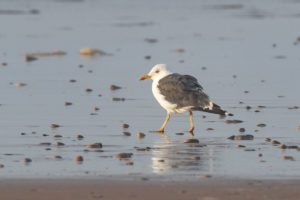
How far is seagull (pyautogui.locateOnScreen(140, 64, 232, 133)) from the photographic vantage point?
1118 centimetres

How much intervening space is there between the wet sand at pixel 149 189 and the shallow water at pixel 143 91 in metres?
0.31

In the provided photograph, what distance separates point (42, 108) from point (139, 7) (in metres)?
22.6

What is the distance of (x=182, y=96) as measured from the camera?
446 inches

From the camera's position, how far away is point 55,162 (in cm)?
873

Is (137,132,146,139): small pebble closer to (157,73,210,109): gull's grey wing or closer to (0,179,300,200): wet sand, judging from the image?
(157,73,210,109): gull's grey wing

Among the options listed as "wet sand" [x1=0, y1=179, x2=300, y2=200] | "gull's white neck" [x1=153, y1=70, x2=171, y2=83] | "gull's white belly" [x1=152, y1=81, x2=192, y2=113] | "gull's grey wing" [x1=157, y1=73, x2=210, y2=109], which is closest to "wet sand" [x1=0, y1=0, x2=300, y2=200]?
"wet sand" [x1=0, y1=179, x2=300, y2=200]

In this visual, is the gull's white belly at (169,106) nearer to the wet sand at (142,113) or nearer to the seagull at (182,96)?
the seagull at (182,96)

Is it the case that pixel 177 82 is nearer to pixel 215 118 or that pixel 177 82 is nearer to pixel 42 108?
pixel 215 118

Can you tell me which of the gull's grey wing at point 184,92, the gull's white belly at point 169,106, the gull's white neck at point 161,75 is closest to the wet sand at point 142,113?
the gull's white belly at point 169,106

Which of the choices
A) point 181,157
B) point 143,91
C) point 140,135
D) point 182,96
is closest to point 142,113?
point 182,96

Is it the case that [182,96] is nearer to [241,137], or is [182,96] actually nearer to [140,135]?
[140,135]

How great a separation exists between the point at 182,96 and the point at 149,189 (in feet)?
12.8

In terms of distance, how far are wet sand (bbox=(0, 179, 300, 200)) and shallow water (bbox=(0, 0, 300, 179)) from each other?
0.31 m

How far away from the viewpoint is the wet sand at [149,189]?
24.0 ft
